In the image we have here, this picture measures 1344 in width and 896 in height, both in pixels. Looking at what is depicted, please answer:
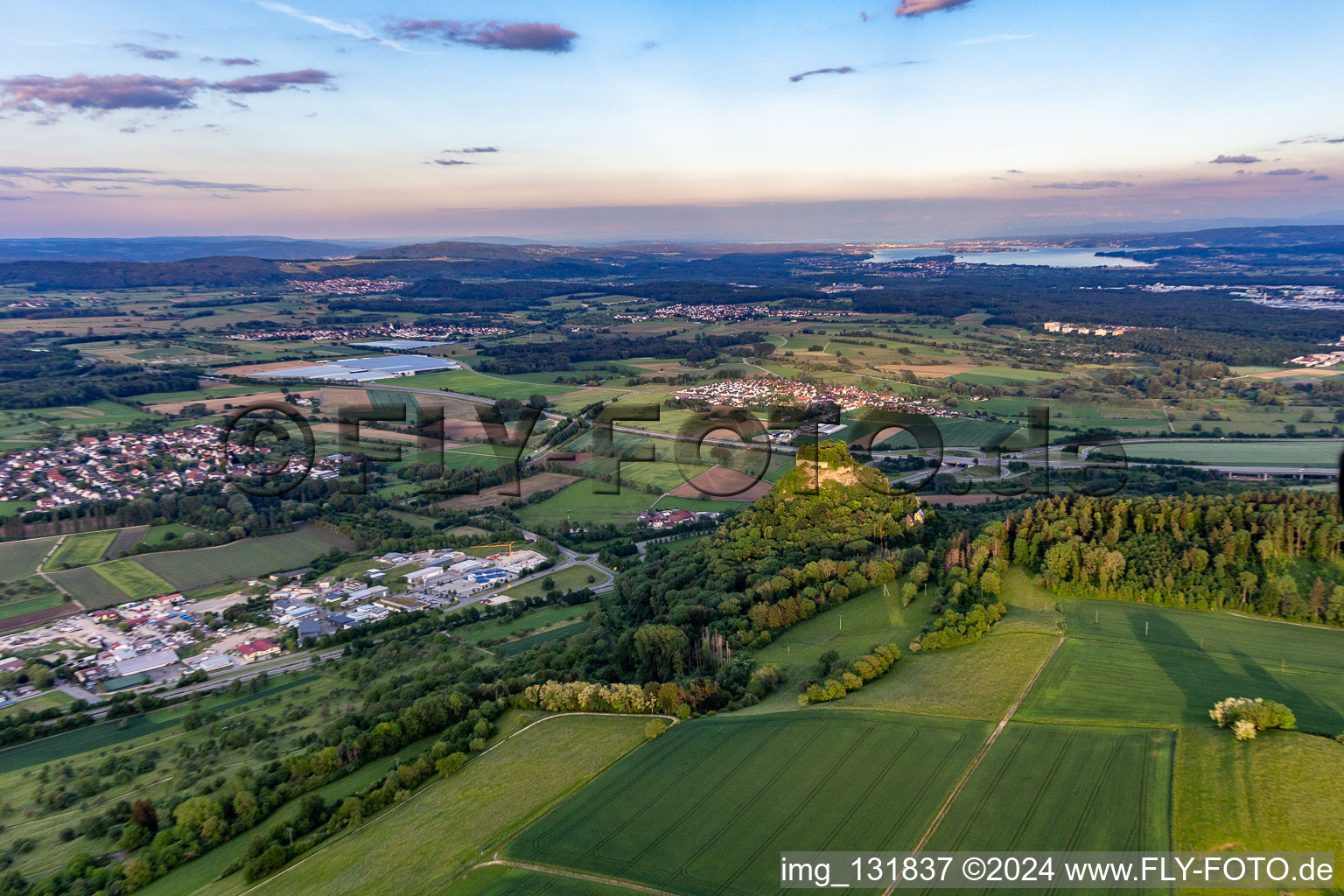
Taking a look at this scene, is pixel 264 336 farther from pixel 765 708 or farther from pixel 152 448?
pixel 765 708

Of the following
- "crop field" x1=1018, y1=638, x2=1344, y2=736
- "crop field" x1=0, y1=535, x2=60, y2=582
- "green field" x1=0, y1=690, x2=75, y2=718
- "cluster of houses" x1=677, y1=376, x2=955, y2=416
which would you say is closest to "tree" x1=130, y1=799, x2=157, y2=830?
"green field" x1=0, y1=690, x2=75, y2=718

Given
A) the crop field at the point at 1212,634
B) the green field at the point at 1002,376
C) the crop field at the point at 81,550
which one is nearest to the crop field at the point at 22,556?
the crop field at the point at 81,550

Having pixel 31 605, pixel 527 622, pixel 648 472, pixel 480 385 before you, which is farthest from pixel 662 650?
pixel 480 385

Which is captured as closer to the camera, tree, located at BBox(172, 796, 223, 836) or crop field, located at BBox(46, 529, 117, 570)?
tree, located at BBox(172, 796, 223, 836)

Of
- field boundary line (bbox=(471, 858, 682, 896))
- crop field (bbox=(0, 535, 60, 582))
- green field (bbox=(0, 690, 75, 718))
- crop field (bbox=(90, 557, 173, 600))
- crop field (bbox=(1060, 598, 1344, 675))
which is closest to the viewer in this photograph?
field boundary line (bbox=(471, 858, 682, 896))

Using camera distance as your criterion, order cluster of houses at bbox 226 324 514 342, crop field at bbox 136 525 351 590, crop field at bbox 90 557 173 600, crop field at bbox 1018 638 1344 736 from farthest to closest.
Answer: cluster of houses at bbox 226 324 514 342, crop field at bbox 136 525 351 590, crop field at bbox 90 557 173 600, crop field at bbox 1018 638 1344 736

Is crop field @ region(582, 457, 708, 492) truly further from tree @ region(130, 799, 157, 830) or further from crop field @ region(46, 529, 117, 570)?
tree @ region(130, 799, 157, 830)
